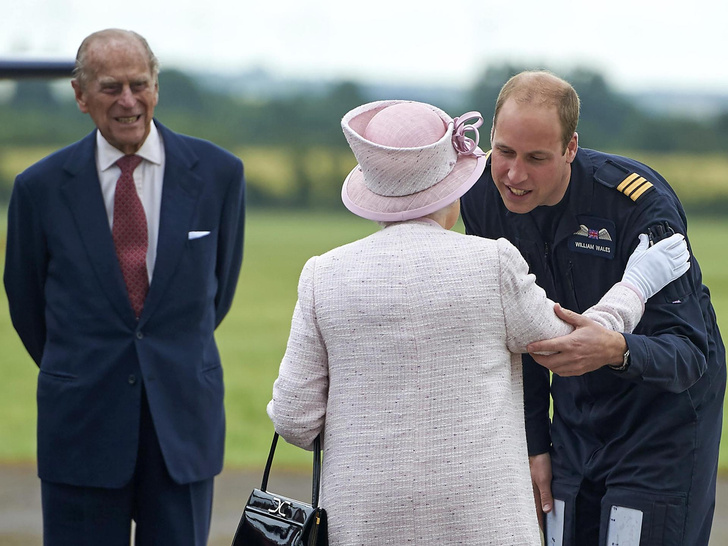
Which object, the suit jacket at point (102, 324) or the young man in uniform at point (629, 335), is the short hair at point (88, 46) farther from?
the young man in uniform at point (629, 335)

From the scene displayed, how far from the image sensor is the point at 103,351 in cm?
345

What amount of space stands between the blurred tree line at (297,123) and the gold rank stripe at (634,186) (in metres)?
27.6

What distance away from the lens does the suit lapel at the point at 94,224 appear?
343 centimetres

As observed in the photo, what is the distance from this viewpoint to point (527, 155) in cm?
274

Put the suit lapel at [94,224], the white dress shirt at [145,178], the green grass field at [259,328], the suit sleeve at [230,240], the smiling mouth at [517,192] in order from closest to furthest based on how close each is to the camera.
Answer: the smiling mouth at [517,192] < the suit lapel at [94,224] < the white dress shirt at [145,178] < the suit sleeve at [230,240] < the green grass field at [259,328]

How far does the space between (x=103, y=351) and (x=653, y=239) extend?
1.81 m

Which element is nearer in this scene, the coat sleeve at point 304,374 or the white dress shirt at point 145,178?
the coat sleeve at point 304,374

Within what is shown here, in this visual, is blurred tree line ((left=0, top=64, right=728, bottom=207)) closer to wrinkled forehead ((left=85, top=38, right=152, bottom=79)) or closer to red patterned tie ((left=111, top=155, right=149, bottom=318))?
wrinkled forehead ((left=85, top=38, right=152, bottom=79))

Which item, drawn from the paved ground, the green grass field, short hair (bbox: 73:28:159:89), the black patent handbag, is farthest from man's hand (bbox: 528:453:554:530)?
the green grass field

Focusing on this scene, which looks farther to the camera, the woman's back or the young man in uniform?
the young man in uniform

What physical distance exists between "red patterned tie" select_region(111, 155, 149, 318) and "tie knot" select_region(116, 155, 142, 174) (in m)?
0.05

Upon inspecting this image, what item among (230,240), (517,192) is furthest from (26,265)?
(517,192)

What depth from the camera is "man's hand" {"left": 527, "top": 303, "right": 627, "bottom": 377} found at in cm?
235

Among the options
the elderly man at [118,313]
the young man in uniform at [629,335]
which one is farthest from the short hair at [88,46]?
the young man in uniform at [629,335]
